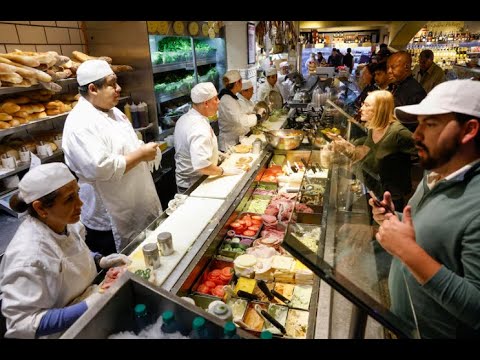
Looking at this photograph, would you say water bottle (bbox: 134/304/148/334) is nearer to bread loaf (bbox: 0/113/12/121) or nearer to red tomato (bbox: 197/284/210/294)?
red tomato (bbox: 197/284/210/294)

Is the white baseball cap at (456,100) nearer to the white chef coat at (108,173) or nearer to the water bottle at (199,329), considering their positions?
the water bottle at (199,329)

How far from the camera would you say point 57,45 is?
15.6 ft

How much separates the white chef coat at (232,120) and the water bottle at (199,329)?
473cm

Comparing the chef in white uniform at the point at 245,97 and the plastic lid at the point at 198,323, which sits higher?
the chef in white uniform at the point at 245,97

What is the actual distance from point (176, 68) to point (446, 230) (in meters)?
5.73

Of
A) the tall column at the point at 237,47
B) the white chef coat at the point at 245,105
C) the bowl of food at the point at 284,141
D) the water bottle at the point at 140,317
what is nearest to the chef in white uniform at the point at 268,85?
the tall column at the point at 237,47

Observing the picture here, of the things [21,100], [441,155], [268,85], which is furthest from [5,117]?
[268,85]

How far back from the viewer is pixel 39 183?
6.03ft

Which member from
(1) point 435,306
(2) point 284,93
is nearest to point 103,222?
(1) point 435,306

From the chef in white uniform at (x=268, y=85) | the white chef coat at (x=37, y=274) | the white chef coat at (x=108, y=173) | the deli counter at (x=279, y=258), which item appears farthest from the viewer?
the chef in white uniform at (x=268, y=85)

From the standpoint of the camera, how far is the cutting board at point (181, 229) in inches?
83.7

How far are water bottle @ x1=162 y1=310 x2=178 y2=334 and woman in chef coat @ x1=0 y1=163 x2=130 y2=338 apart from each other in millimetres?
623

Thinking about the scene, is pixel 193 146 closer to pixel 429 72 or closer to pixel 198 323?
pixel 198 323

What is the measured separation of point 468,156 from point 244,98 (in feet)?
17.7
